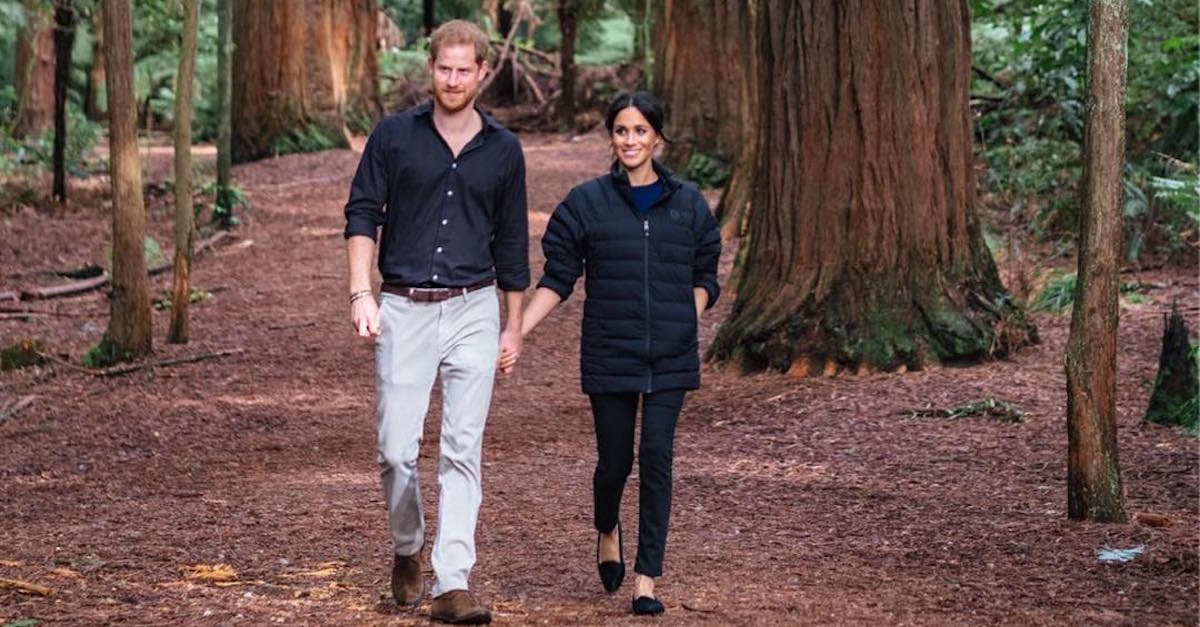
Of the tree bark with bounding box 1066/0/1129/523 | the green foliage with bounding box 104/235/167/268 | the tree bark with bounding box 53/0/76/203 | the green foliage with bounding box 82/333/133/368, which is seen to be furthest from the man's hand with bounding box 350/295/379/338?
the tree bark with bounding box 53/0/76/203

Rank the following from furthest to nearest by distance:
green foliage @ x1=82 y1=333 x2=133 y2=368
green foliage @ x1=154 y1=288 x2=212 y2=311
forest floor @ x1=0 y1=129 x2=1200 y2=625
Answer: green foliage @ x1=154 y1=288 x2=212 y2=311, green foliage @ x1=82 y1=333 x2=133 y2=368, forest floor @ x1=0 y1=129 x2=1200 y2=625

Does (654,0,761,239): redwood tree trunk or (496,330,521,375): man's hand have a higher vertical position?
(654,0,761,239): redwood tree trunk

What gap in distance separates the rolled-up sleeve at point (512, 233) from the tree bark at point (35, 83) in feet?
94.4

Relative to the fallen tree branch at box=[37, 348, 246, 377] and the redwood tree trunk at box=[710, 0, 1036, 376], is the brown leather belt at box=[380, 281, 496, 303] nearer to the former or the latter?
the redwood tree trunk at box=[710, 0, 1036, 376]

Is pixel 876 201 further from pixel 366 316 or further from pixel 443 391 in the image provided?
pixel 366 316

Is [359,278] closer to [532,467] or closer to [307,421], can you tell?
[532,467]

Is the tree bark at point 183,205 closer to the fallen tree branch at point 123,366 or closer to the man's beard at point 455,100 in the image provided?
the fallen tree branch at point 123,366

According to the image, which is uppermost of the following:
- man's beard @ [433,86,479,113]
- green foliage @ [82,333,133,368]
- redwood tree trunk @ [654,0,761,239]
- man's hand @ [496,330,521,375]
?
redwood tree trunk @ [654,0,761,239]

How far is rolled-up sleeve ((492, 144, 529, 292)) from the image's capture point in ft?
19.4

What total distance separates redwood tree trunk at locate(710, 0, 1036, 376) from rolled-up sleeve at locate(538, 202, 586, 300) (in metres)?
5.34

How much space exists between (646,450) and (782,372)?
5.46 m

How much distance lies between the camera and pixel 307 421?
11.0 metres

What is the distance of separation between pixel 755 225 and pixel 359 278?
6450mm

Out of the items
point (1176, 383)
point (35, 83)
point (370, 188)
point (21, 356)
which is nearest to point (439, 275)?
point (370, 188)
